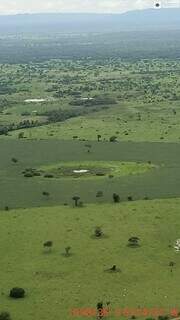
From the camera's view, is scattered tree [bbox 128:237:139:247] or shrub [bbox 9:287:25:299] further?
scattered tree [bbox 128:237:139:247]

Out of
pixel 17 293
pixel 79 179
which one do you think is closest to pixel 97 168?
pixel 79 179

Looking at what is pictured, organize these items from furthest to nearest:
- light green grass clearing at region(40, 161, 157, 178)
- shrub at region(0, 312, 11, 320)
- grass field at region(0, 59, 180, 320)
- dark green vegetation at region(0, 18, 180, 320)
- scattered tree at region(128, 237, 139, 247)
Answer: light green grass clearing at region(40, 161, 157, 178), scattered tree at region(128, 237, 139, 247), grass field at region(0, 59, 180, 320), dark green vegetation at region(0, 18, 180, 320), shrub at region(0, 312, 11, 320)

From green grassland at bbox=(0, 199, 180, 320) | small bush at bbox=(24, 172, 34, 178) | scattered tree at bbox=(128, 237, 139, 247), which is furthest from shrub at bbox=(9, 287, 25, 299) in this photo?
small bush at bbox=(24, 172, 34, 178)

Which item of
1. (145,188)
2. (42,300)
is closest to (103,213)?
(145,188)

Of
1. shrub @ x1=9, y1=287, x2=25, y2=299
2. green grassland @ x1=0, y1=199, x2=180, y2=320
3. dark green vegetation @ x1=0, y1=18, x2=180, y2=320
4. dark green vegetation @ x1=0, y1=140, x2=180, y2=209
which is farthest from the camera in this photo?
dark green vegetation @ x1=0, y1=140, x2=180, y2=209

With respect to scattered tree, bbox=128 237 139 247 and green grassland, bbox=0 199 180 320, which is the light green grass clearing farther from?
scattered tree, bbox=128 237 139 247

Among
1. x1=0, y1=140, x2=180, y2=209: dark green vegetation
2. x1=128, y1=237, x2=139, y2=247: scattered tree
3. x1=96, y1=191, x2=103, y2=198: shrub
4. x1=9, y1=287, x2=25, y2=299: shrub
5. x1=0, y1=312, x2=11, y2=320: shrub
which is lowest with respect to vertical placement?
x1=0, y1=312, x2=11, y2=320: shrub

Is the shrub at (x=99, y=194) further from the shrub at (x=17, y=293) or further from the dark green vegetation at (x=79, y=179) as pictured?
the shrub at (x=17, y=293)

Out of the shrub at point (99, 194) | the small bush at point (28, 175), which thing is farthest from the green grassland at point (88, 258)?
the small bush at point (28, 175)
